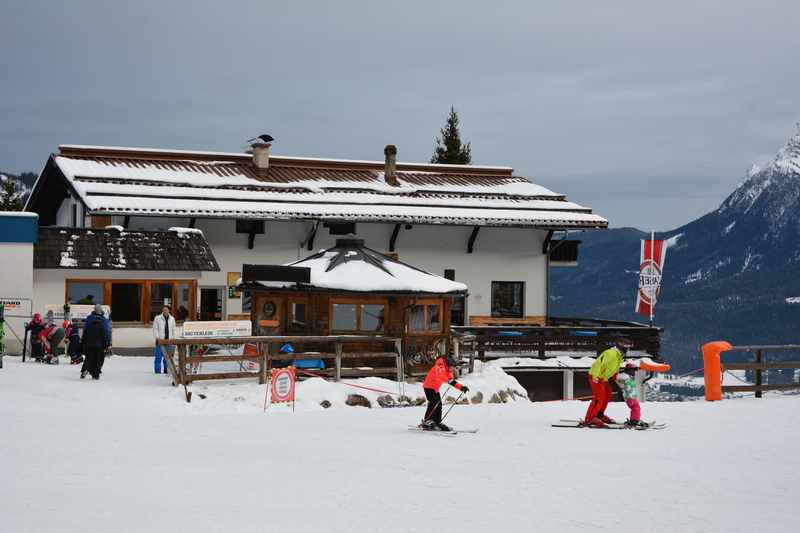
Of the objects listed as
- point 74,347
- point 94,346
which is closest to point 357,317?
point 94,346

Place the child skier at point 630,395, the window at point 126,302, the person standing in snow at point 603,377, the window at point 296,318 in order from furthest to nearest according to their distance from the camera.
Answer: the window at point 126,302 < the window at point 296,318 < the child skier at point 630,395 < the person standing in snow at point 603,377

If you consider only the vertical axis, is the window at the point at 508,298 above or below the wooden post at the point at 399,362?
above

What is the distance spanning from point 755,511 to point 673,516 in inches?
38.3

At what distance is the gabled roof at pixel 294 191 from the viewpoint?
118 ft

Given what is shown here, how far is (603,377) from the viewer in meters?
17.6

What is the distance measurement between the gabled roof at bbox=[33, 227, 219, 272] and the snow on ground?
977 cm

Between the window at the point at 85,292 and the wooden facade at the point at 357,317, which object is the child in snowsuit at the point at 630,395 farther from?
the window at the point at 85,292

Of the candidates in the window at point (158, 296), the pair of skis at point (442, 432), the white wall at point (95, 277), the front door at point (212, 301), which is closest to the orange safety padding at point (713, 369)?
the pair of skis at point (442, 432)

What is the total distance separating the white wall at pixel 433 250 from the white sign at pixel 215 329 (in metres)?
12.6

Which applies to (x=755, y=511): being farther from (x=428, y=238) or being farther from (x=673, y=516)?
(x=428, y=238)

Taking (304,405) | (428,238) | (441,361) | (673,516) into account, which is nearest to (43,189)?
(428,238)

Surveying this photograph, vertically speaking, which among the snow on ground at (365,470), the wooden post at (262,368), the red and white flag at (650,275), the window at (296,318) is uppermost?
the red and white flag at (650,275)

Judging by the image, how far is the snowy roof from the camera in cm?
2455

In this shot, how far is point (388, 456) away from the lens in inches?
564
